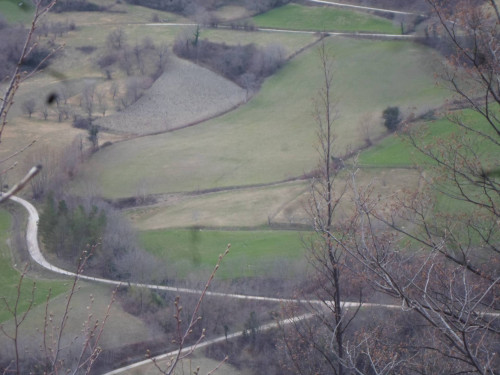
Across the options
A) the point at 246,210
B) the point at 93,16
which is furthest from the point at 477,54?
the point at 93,16

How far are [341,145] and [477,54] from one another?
15.6m

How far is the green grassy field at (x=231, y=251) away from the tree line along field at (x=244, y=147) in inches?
1.3

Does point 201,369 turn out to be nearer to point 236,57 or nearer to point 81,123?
point 81,123

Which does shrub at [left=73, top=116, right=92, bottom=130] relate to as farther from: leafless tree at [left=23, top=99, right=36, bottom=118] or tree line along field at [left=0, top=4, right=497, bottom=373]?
leafless tree at [left=23, top=99, right=36, bottom=118]

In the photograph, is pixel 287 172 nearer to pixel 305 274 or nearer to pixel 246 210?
pixel 246 210

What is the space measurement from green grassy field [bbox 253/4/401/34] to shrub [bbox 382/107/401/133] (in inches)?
364

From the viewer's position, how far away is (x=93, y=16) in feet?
94.9

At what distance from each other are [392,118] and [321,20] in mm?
13350

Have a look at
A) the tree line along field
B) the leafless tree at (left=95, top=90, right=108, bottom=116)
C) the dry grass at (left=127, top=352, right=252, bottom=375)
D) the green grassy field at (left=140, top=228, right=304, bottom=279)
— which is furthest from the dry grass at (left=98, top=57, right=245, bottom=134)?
the dry grass at (left=127, top=352, right=252, bottom=375)

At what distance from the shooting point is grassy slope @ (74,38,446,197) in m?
21.0

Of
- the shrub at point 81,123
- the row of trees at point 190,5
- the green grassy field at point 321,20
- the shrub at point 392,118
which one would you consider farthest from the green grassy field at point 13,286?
the green grassy field at point 321,20

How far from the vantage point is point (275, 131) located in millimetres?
24859

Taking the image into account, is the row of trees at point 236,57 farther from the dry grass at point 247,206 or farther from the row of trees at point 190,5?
the dry grass at point 247,206

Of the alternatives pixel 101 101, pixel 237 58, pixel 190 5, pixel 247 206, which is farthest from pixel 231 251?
pixel 190 5
